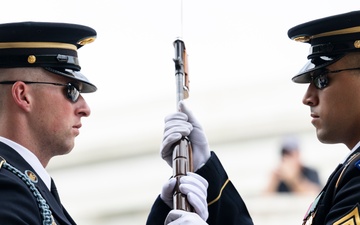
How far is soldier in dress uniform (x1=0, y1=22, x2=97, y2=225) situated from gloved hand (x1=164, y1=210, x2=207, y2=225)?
0.48m

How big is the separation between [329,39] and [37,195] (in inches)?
63.1

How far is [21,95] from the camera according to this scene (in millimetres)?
6758

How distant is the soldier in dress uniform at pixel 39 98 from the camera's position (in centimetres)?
669

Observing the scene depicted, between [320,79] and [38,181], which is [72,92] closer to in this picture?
[38,181]

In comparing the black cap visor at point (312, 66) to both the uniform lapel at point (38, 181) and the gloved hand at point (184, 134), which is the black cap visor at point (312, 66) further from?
the uniform lapel at point (38, 181)

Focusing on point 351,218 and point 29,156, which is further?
point 29,156

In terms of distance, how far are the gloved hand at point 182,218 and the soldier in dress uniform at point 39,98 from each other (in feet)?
1.59

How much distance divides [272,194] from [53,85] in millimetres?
8069

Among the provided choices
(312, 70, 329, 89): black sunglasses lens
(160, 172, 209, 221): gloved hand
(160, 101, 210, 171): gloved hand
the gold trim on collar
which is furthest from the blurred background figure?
the gold trim on collar

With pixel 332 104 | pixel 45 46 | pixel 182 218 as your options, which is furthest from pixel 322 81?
pixel 45 46

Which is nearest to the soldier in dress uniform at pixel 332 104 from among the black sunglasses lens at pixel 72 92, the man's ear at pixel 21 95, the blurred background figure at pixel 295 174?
the black sunglasses lens at pixel 72 92

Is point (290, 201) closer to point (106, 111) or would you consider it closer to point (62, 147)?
point (62, 147)

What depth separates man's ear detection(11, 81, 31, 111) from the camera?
6.74 metres

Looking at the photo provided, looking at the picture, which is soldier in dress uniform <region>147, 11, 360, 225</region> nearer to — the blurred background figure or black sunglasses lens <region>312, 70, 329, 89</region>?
black sunglasses lens <region>312, 70, 329, 89</region>
